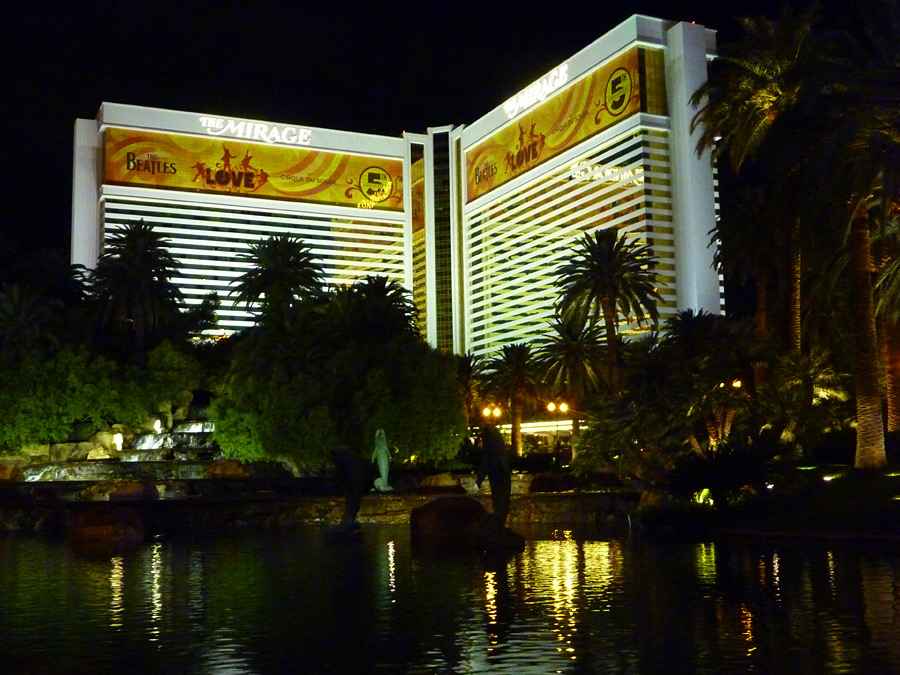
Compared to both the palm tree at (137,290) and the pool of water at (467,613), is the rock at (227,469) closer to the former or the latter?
the palm tree at (137,290)

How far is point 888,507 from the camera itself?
22.2 m

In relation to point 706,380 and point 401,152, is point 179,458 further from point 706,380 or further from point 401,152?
point 401,152

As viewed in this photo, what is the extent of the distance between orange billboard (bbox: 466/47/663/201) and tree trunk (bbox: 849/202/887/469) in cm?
6801

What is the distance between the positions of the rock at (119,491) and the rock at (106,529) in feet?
41.7

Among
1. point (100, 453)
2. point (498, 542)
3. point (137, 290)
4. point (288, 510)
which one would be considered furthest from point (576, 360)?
point (498, 542)

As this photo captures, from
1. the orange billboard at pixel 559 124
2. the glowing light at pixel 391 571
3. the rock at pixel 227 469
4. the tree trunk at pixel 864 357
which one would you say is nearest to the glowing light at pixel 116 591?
the glowing light at pixel 391 571

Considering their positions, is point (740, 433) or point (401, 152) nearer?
point (740, 433)

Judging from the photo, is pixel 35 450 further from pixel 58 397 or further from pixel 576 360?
pixel 576 360

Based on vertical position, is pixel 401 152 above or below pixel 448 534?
above

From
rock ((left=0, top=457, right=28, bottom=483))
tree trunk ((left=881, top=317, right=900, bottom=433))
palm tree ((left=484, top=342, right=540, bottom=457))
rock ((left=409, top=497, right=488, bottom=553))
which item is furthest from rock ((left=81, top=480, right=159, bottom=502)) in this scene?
palm tree ((left=484, top=342, right=540, bottom=457))

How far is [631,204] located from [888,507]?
249 ft

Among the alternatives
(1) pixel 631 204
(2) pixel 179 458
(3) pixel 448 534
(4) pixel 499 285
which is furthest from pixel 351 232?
(3) pixel 448 534

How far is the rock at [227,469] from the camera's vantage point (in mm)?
52188

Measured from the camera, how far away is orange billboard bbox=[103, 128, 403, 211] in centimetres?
11281
